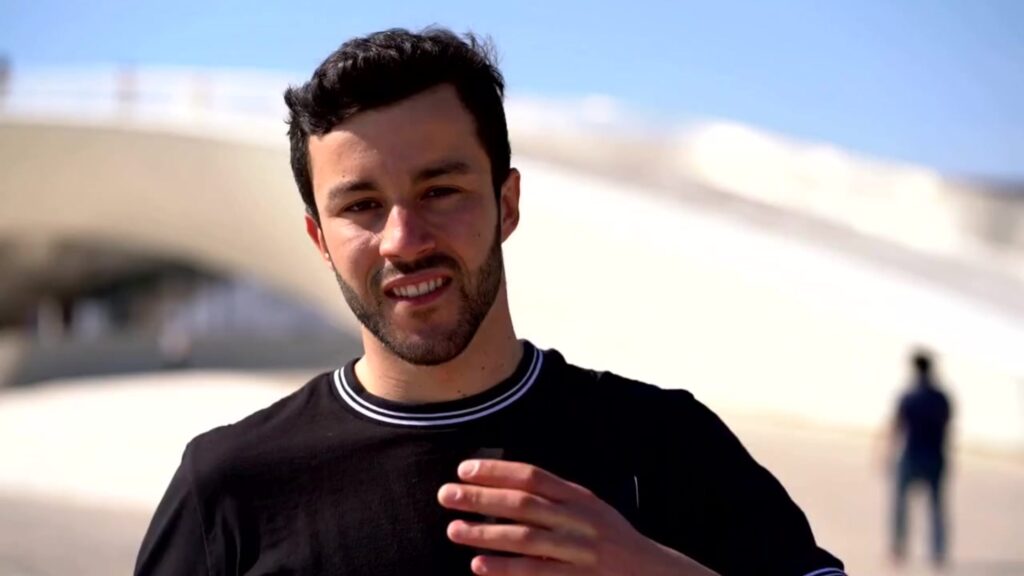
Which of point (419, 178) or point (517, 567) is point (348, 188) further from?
point (517, 567)

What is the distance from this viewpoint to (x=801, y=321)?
10.6m

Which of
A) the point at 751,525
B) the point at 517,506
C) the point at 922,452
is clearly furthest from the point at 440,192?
the point at 922,452

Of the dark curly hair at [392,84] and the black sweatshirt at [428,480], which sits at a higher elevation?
the dark curly hair at [392,84]

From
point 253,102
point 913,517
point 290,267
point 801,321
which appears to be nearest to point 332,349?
point 290,267

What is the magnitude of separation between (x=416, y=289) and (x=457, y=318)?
2.2 inches

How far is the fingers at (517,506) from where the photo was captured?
1161 millimetres

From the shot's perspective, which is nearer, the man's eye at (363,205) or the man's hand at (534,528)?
the man's hand at (534,528)

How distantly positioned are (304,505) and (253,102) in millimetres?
17334

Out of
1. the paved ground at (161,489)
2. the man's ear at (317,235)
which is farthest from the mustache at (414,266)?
the paved ground at (161,489)

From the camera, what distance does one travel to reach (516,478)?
1.17 meters

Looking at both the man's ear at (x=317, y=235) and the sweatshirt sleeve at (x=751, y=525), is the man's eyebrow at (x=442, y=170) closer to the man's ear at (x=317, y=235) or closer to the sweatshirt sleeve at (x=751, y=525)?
the man's ear at (x=317, y=235)

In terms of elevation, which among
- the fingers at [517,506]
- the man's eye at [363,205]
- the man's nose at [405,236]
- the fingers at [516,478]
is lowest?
the fingers at [517,506]

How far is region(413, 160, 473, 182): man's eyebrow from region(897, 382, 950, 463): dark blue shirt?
5331 millimetres

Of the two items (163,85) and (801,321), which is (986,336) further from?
(163,85)
